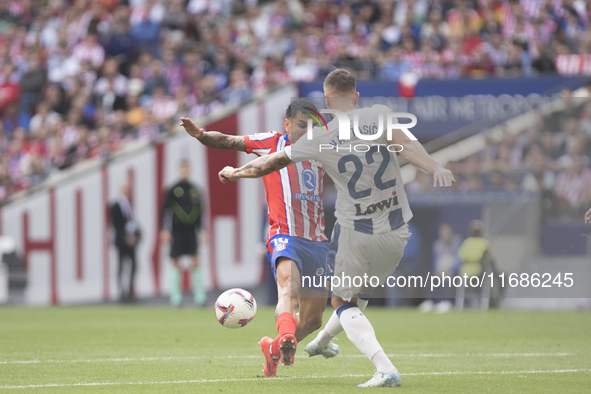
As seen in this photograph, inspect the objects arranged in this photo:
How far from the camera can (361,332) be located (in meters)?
6.13

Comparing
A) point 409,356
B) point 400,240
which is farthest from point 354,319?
point 409,356

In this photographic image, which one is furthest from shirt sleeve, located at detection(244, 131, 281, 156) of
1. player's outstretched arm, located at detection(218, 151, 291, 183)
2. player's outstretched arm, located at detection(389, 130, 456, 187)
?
player's outstretched arm, located at detection(389, 130, 456, 187)

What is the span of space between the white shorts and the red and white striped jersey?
935 millimetres

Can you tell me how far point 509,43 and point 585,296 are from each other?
6.15 meters

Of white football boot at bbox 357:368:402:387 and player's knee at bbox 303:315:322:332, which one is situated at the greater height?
player's knee at bbox 303:315:322:332

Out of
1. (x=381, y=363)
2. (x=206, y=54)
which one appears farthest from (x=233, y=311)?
(x=206, y=54)

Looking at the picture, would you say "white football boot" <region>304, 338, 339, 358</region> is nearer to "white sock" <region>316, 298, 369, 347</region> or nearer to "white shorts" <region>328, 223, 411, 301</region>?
"white sock" <region>316, 298, 369, 347</region>

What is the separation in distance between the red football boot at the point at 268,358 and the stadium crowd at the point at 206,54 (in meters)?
10.8

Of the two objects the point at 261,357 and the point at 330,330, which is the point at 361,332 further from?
the point at 261,357

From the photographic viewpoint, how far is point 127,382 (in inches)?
257

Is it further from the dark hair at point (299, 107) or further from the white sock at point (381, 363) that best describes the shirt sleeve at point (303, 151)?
the white sock at point (381, 363)

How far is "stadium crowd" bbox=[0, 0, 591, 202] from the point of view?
18625 millimetres

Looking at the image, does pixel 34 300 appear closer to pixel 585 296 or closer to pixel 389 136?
pixel 585 296

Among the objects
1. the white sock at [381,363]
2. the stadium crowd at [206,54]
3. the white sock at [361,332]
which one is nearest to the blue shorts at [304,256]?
the white sock at [361,332]
